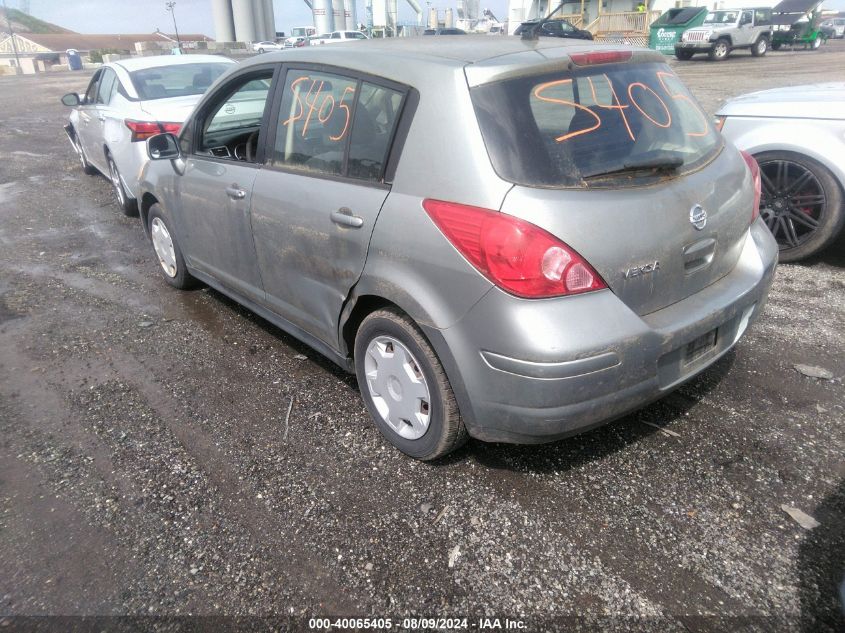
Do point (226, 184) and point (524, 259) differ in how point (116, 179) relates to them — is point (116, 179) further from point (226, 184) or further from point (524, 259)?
point (524, 259)

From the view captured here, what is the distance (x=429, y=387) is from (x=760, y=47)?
34.1 meters

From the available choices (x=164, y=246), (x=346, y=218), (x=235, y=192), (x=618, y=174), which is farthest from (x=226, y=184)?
(x=618, y=174)

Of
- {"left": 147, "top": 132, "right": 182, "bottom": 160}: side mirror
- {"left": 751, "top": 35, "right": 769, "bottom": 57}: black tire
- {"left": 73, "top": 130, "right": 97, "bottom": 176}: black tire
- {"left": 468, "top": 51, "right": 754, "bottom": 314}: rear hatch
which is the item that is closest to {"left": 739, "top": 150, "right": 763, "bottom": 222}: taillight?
{"left": 468, "top": 51, "right": 754, "bottom": 314}: rear hatch

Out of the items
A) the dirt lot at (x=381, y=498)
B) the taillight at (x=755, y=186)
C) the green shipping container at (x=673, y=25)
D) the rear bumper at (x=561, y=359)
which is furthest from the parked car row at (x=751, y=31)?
the rear bumper at (x=561, y=359)

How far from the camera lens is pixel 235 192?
3.45 meters

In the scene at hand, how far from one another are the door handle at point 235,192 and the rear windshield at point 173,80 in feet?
12.7

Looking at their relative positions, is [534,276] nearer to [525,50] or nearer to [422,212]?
[422,212]

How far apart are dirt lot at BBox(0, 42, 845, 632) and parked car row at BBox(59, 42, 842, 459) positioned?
387mm

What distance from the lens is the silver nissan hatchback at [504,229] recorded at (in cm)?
221

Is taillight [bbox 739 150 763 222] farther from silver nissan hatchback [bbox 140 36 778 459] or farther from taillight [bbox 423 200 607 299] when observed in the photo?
taillight [bbox 423 200 607 299]

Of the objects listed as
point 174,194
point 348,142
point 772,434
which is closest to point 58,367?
point 174,194

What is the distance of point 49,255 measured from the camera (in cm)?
601

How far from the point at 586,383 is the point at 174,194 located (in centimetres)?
325

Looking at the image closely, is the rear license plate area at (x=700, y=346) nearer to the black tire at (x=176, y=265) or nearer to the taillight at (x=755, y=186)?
the taillight at (x=755, y=186)
